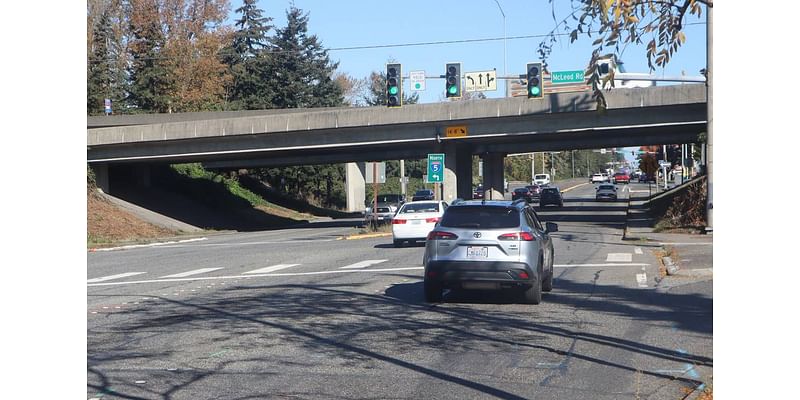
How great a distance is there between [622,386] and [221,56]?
75187 mm

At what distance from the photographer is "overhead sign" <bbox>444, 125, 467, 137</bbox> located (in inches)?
1797

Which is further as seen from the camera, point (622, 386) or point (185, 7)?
point (185, 7)

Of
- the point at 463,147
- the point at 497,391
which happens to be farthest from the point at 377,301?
the point at 463,147

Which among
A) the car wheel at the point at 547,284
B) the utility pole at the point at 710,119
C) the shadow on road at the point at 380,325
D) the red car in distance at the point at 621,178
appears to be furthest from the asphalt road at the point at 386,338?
the red car in distance at the point at 621,178

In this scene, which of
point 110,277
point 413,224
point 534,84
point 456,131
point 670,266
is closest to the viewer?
point 670,266

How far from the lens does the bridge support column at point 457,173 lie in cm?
4994

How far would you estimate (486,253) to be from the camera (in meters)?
14.5

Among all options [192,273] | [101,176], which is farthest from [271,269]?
[101,176]

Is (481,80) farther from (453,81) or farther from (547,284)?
(547,284)

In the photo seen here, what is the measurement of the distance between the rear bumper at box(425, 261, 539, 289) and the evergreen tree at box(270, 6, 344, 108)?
210 ft

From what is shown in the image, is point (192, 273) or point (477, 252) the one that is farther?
point (192, 273)

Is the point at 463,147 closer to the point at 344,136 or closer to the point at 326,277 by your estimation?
the point at 344,136

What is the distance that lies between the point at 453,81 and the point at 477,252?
738 inches

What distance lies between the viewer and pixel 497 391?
344 inches
